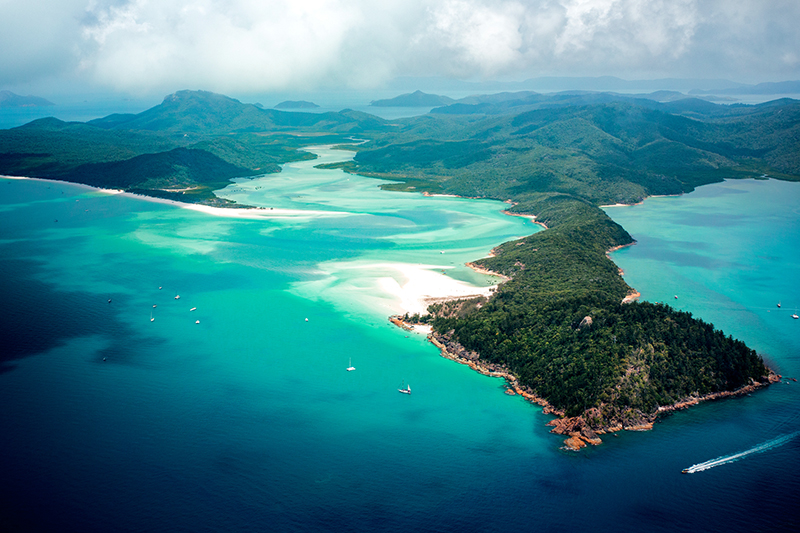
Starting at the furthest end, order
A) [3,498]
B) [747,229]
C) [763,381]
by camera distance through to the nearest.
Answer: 1. [747,229]
2. [763,381]
3. [3,498]

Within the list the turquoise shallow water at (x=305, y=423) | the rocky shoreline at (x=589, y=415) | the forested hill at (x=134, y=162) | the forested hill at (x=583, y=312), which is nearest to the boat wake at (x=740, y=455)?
the turquoise shallow water at (x=305, y=423)

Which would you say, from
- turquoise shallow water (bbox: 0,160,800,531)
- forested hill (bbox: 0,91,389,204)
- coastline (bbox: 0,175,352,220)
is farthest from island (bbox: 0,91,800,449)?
coastline (bbox: 0,175,352,220)

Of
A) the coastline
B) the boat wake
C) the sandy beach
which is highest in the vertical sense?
the coastline

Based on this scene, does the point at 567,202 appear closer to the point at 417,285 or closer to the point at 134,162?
the point at 417,285

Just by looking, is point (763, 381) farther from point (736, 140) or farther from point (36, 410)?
point (736, 140)

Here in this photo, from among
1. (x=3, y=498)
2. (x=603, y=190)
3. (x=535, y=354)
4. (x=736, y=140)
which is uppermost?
(x=736, y=140)

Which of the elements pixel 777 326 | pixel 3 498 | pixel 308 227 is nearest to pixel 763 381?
pixel 777 326

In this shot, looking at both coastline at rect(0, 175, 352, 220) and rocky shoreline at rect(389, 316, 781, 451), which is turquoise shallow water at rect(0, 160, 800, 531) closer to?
rocky shoreline at rect(389, 316, 781, 451)
